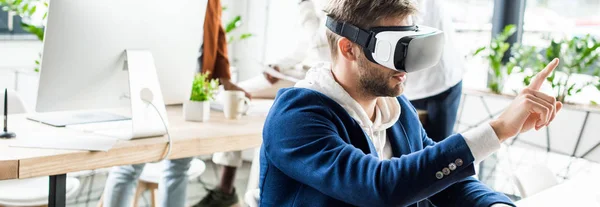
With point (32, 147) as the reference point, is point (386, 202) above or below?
above

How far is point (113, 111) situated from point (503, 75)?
2.38 metres

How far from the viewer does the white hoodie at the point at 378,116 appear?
128 centimetres

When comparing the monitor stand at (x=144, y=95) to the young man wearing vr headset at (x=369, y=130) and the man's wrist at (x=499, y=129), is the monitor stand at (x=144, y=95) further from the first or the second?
the man's wrist at (x=499, y=129)

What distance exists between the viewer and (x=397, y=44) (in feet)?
4.55

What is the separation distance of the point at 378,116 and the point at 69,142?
3.30ft

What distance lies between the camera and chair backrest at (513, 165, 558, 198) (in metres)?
2.28

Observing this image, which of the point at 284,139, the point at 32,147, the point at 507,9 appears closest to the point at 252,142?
the point at 32,147

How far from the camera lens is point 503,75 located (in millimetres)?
4152

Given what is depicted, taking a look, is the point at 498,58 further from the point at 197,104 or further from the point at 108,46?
the point at 108,46

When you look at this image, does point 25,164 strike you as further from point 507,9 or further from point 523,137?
point 507,9

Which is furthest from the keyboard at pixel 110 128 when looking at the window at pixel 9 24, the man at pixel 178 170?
the window at pixel 9 24

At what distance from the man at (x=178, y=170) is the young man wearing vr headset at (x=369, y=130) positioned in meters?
1.40

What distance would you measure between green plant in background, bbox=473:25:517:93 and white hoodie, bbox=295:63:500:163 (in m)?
2.61

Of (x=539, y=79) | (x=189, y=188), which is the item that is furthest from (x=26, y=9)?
(x=539, y=79)
